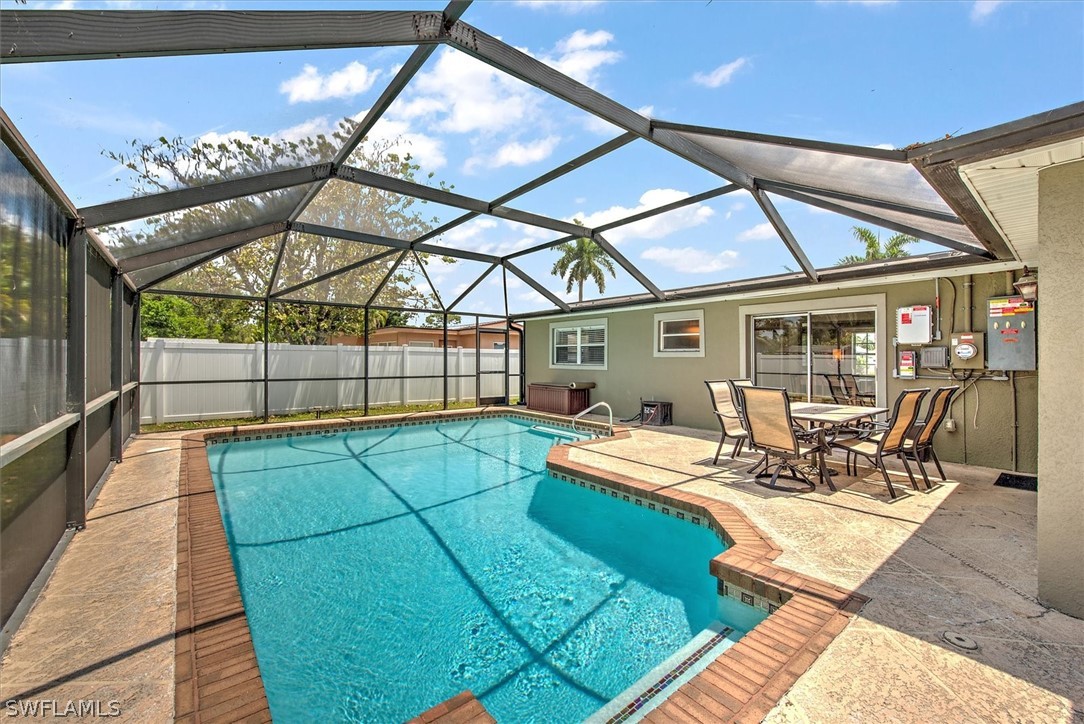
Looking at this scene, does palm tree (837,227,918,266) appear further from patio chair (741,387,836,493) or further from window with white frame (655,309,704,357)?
patio chair (741,387,836,493)

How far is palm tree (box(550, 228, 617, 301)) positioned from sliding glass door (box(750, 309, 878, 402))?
1535cm

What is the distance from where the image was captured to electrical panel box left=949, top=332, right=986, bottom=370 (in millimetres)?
5754

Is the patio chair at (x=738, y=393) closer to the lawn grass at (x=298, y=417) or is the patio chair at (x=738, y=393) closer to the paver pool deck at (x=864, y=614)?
the paver pool deck at (x=864, y=614)

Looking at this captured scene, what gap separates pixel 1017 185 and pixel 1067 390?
1.49 m

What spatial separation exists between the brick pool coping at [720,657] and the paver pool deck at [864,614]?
0.23 feet

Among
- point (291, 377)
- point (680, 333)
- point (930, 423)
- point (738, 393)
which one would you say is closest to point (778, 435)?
point (738, 393)

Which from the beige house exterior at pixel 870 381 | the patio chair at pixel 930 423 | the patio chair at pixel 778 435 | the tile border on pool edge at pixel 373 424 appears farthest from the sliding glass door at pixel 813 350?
the tile border on pool edge at pixel 373 424

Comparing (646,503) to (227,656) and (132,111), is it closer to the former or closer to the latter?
(227,656)

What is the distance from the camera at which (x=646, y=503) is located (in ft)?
15.8

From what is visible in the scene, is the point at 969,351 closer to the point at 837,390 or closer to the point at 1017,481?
the point at 1017,481

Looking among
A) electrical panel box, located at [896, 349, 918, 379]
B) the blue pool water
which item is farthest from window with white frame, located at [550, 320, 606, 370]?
electrical panel box, located at [896, 349, 918, 379]

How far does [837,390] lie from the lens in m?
7.49

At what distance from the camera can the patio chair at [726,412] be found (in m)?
6.17

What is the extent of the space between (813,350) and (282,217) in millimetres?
8791
